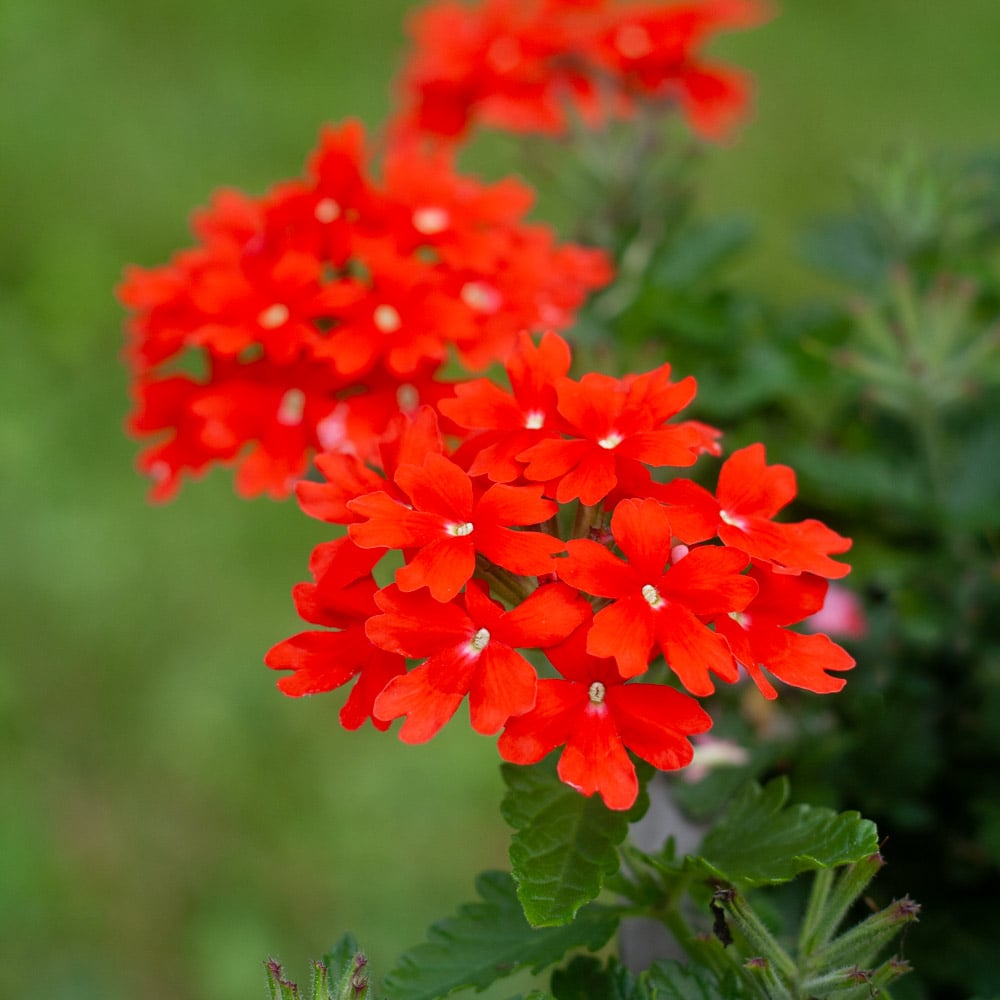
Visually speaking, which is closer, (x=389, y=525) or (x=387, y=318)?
(x=389, y=525)

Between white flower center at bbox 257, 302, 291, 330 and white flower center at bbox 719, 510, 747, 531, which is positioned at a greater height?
white flower center at bbox 719, 510, 747, 531

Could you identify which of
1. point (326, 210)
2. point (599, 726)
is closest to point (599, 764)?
point (599, 726)

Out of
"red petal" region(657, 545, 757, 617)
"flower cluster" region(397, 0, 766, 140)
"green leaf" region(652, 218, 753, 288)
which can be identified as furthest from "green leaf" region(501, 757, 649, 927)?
"flower cluster" region(397, 0, 766, 140)

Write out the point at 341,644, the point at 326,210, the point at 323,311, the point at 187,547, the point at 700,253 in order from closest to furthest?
the point at 341,644 < the point at 323,311 < the point at 326,210 < the point at 700,253 < the point at 187,547

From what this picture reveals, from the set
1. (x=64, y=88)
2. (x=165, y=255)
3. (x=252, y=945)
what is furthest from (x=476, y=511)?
(x=64, y=88)

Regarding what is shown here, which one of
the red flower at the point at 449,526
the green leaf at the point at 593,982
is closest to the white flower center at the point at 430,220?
the red flower at the point at 449,526

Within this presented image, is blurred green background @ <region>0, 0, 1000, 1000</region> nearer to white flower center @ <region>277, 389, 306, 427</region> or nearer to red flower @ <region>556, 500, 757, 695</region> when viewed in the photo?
white flower center @ <region>277, 389, 306, 427</region>

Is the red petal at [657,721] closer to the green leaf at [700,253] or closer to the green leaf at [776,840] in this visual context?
the green leaf at [776,840]

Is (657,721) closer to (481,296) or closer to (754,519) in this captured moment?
(754,519)
